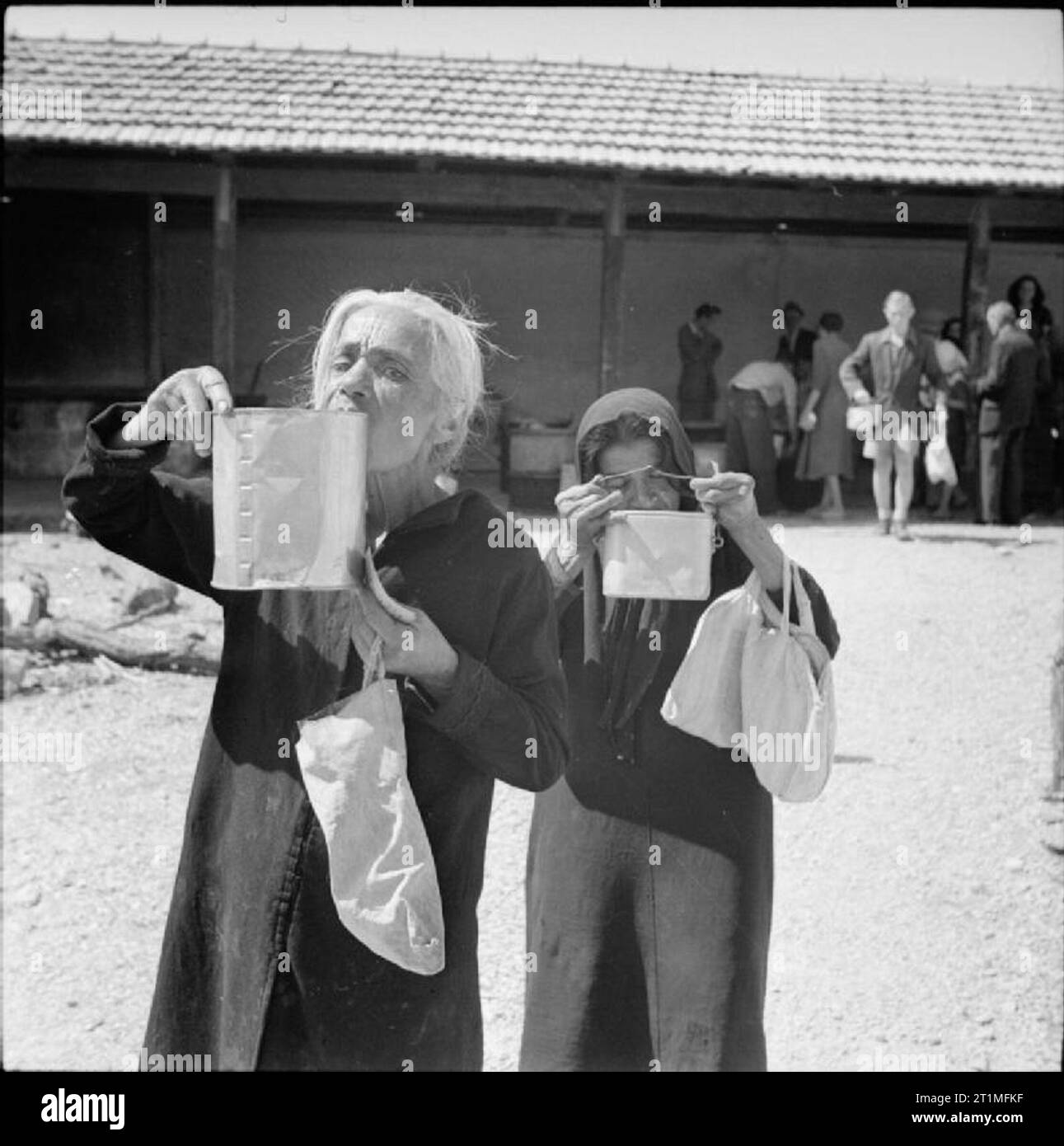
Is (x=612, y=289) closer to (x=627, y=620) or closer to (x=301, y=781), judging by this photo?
(x=627, y=620)

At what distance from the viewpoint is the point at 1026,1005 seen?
3.78 metres

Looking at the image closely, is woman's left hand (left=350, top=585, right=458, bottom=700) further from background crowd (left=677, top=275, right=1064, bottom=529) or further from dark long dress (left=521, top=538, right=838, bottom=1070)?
background crowd (left=677, top=275, right=1064, bottom=529)

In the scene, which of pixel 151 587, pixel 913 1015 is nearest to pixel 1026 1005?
pixel 913 1015

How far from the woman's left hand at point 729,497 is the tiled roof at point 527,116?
896 cm

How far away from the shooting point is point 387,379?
68.8 inches

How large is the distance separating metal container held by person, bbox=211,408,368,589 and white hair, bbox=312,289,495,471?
1.01 ft

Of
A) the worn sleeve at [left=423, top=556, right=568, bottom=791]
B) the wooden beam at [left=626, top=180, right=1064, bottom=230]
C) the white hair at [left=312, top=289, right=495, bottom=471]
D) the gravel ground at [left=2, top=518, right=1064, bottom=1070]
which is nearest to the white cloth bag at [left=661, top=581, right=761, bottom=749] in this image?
the worn sleeve at [left=423, top=556, right=568, bottom=791]

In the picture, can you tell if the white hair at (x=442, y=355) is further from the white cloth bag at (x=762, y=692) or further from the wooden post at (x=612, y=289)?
the wooden post at (x=612, y=289)

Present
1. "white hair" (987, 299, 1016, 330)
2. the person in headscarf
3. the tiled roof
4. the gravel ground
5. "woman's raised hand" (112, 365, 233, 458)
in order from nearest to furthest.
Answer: "woman's raised hand" (112, 365, 233, 458) → the person in headscarf → the gravel ground → "white hair" (987, 299, 1016, 330) → the tiled roof

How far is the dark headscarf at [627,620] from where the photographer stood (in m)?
2.33

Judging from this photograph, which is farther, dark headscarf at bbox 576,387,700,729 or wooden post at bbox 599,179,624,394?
wooden post at bbox 599,179,624,394

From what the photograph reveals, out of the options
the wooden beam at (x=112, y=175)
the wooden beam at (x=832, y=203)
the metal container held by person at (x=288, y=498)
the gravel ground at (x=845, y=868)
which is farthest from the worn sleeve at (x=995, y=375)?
the metal container held by person at (x=288, y=498)

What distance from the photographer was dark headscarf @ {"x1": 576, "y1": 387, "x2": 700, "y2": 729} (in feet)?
7.63
